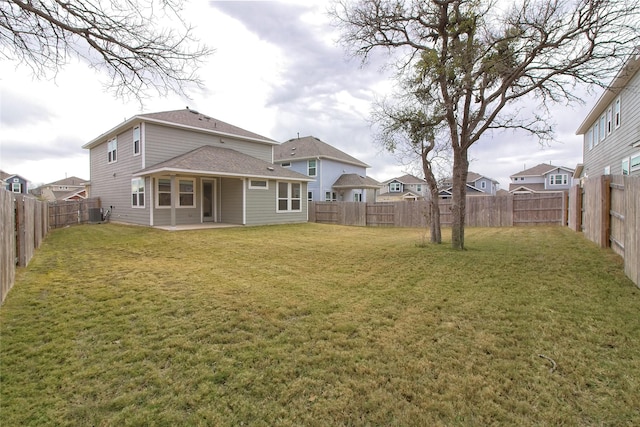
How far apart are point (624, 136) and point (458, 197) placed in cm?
804

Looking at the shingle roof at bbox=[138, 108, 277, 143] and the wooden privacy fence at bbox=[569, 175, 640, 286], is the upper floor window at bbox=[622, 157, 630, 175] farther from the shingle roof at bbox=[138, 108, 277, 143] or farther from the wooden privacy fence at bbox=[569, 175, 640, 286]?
the shingle roof at bbox=[138, 108, 277, 143]

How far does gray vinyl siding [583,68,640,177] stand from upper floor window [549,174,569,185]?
1257 inches

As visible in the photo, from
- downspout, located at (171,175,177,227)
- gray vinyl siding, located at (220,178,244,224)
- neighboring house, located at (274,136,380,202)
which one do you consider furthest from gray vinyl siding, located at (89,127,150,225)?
neighboring house, located at (274,136,380,202)

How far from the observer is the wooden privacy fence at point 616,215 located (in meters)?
5.09

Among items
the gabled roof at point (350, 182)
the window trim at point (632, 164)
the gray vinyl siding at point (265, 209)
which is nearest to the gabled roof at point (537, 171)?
the gabled roof at point (350, 182)

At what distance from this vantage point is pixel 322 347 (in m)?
3.13

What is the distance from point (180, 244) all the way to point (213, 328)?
280 inches

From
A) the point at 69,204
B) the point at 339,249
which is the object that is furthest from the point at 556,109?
the point at 69,204

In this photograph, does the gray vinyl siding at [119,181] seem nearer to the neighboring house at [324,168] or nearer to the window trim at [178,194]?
the window trim at [178,194]

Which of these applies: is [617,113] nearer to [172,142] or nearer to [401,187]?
[172,142]

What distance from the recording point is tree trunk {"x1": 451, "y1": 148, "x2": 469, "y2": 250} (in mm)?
8727

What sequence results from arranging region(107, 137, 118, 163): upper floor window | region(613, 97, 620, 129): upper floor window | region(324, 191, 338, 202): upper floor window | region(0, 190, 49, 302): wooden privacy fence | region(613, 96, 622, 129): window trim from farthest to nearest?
1. region(324, 191, 338, 202): upper floor window
2. region(107, 137, 118, 163): upper floor window
3. region(613, 97, 620, 129): upper floor window
4. region(613, 96, 622, 129): window trim
5. region(0, 190, 49, 302): wooden privacy fence

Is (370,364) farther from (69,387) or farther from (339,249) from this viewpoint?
(339,249)

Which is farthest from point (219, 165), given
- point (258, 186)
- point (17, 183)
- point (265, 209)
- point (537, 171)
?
point (17, 183)
